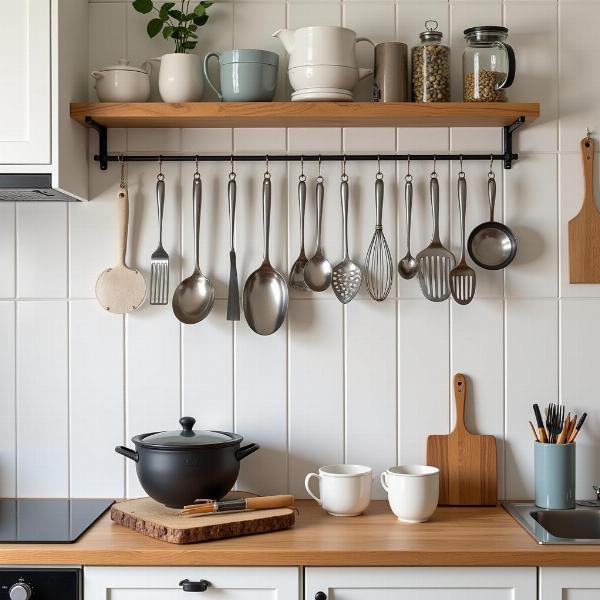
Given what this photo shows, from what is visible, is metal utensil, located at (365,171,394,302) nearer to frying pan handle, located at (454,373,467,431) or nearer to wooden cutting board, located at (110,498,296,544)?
frying pan handle, located at (454,373,467,431)

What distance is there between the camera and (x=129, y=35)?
87.0 inches

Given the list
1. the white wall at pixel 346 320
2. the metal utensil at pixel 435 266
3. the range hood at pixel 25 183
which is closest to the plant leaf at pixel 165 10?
the white wall at pixel 346 320

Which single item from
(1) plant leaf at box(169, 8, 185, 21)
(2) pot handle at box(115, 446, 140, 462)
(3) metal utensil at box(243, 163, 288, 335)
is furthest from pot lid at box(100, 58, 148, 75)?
(2) pot handle at box(115, 446, 140, 462)

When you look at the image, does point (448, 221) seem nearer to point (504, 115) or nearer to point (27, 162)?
point (504, 115)

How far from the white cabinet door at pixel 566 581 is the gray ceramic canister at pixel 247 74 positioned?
1220 millimetres

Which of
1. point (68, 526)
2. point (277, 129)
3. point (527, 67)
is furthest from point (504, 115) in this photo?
point (68, 526)

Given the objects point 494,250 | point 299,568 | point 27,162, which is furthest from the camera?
point 494,250

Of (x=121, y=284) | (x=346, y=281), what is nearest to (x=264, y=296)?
(x=346, y=281)

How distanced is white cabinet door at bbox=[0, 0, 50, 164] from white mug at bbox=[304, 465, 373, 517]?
0.95m

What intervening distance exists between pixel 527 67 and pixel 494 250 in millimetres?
469

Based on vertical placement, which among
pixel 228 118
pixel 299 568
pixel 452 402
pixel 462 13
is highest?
pixel 462 13

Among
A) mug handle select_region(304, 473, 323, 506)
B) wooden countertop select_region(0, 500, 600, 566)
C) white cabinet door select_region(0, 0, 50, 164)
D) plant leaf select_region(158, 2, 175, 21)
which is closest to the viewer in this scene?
wooden countertop select_region(0, 500, 600, 566)

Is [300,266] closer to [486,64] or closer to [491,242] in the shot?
[491,242]

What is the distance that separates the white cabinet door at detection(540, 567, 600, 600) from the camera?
1766mm
